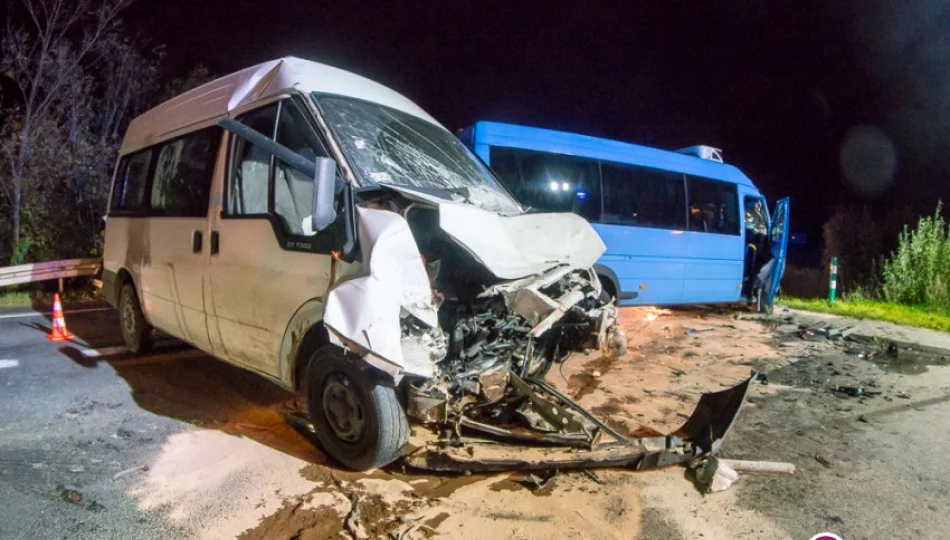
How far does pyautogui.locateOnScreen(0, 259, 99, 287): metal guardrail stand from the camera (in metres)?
9.11

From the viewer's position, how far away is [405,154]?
153 inches

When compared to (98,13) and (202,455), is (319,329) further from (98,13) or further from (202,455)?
(98,13)

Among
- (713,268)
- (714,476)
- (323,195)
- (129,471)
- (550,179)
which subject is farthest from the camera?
(713,268)

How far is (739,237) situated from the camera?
10.3 meters

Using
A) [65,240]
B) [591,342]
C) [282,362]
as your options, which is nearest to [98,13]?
[65,240]

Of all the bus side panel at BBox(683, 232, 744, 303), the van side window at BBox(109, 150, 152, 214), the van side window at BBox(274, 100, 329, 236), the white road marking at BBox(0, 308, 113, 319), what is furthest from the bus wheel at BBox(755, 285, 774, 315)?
the white road marking at BBox(0, 308, 113, 319)

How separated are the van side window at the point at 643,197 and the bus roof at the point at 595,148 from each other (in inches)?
6.6

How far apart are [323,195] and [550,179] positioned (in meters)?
5.64

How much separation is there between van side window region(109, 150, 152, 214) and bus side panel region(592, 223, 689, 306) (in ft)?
19.2

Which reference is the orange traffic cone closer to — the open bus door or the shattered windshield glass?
the shattered windshield glass

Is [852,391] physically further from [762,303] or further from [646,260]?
[762,303]

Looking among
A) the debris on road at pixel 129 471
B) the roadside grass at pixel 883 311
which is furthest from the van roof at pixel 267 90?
the roadside grass at pixel 883 311

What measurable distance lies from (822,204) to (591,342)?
26.9 m

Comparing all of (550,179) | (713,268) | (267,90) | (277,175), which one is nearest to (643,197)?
(550,179)
